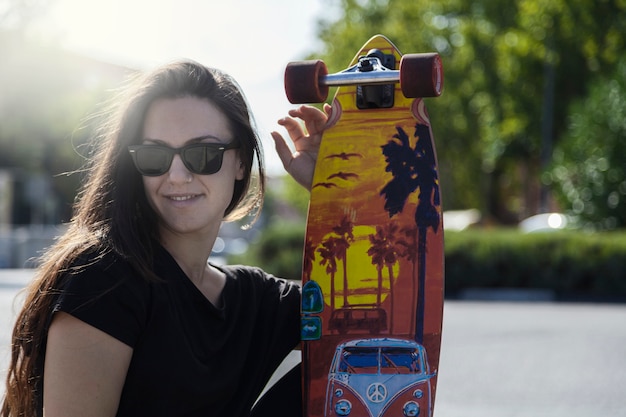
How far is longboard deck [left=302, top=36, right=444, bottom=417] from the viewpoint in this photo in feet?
9.71

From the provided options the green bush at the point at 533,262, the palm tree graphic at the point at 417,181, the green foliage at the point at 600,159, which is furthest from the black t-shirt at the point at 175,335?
the green foliage at the point at 600,159

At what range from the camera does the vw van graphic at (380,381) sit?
9.62 ft

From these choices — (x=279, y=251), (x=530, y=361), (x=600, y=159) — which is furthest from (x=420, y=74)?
(x=600, y=159)

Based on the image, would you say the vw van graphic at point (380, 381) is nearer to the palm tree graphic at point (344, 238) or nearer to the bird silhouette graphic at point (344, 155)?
the palm tree graphic at point (344, 238)

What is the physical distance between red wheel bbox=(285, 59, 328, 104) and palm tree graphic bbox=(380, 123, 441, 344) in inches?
12.4

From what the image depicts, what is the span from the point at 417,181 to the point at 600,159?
14.7 metres

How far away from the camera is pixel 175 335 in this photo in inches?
92.0

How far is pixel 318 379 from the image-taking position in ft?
9.79

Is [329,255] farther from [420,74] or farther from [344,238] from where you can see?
[420,74]

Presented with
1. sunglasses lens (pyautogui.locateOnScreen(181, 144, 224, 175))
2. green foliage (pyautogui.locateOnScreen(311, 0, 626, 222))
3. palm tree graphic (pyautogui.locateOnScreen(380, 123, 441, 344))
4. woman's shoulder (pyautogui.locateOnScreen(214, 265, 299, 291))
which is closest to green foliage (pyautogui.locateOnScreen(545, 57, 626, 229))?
green foliage (pyautogui.locateOnScreen(311, 0, 626, 222))

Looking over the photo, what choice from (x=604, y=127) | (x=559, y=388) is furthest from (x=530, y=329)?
(x=604, y=127)

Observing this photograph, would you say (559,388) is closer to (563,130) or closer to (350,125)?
(350,125)

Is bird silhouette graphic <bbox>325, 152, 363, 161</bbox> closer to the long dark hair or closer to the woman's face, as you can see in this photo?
the long dark hair

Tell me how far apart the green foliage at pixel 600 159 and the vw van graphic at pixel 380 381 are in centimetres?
1445
